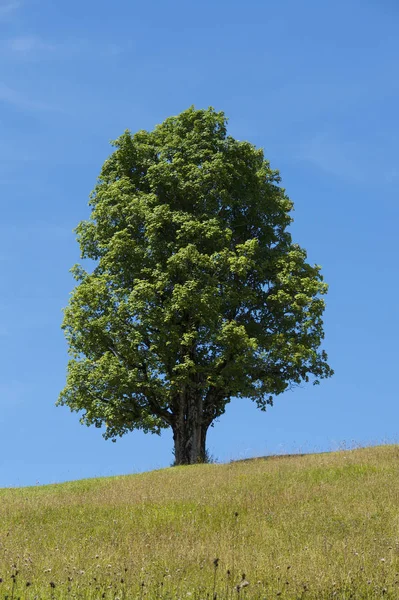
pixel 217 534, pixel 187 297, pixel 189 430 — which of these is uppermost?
pixel 187 297

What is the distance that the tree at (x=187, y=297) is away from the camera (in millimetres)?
30172

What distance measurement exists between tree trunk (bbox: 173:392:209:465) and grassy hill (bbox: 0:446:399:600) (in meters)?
5.27

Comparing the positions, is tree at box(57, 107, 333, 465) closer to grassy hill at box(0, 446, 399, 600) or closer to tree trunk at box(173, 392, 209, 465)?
tree trunk at box(173, 392, 209, 465)

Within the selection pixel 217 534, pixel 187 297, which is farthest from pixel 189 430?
pixel 217 534

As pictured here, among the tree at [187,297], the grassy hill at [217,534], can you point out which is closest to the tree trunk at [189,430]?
the tree at [187,297]

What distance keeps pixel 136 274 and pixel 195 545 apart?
18638 mm

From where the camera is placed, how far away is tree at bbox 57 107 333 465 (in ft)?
99.0

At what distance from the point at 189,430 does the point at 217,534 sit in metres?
16.0

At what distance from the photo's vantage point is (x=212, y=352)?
1227 inches

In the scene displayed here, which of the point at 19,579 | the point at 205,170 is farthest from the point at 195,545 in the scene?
the point at 205,170

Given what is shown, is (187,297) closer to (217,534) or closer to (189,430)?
(189,430)

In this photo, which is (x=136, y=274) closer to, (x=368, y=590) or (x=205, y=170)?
(x=205, y=170)

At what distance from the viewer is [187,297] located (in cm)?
2944

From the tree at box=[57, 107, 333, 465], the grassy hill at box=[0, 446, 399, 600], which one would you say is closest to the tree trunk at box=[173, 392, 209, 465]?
the tree at box=[57, 107, 333, 465]
